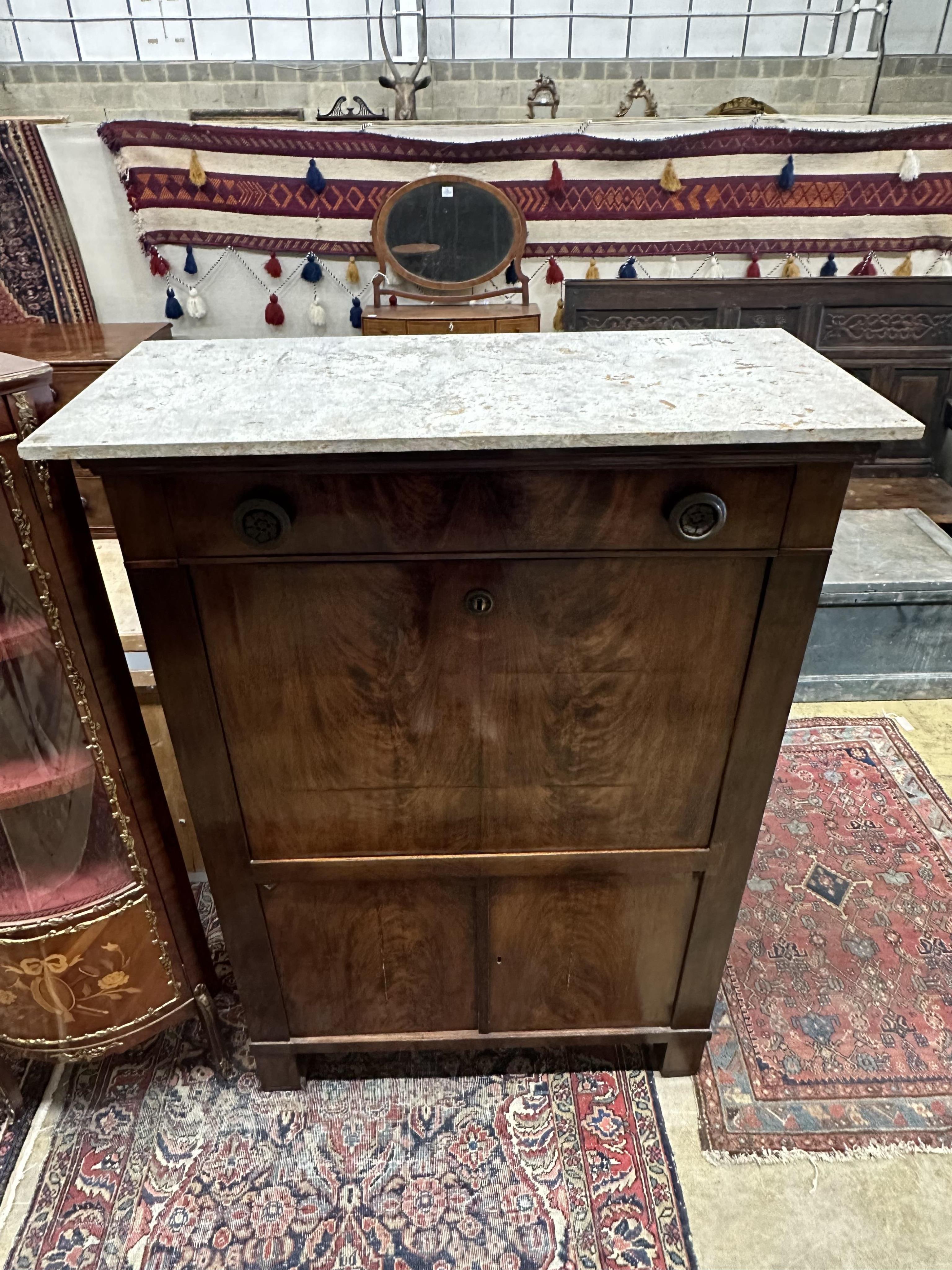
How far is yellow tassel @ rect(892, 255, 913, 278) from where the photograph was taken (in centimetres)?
307

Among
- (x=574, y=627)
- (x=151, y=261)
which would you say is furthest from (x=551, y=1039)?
(x=151, y=261)

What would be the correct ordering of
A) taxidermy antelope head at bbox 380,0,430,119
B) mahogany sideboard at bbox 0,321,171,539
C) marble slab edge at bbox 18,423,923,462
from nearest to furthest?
marble slab edge at bbox 18,423,923,462 → mahogany sideboard at bbox 0,321,171,539 → taxidermy antelope head at bbox 380,0,430,119

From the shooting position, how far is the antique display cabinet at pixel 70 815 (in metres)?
0.92

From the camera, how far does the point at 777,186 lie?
293 centimetres

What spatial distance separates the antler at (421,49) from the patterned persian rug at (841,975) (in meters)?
3.07

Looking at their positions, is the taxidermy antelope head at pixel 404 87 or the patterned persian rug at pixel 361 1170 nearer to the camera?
the patterned persian rug at pixel 361 1170

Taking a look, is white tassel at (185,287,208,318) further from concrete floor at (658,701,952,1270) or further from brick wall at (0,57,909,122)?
concrete floor at (658,701,952,1270)

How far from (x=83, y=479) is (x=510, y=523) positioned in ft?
7.24

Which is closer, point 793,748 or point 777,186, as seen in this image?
point 793,748

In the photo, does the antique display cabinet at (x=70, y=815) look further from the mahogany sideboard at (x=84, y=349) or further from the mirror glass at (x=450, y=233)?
the mirror glass at (x=450, y=233)

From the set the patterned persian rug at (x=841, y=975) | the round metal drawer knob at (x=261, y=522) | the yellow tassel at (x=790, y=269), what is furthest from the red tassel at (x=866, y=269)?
the round metal drawer knob at (x=261, y=522)

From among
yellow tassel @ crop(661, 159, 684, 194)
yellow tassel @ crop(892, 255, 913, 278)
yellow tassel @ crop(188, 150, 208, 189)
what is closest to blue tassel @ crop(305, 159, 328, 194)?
yellow tassel @ crop(188, 150, 208, 189)

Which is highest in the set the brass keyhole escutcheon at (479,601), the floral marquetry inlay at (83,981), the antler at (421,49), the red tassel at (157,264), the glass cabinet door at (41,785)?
the antler at (421,49)

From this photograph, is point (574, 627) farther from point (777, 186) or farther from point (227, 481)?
point (777, 186)
